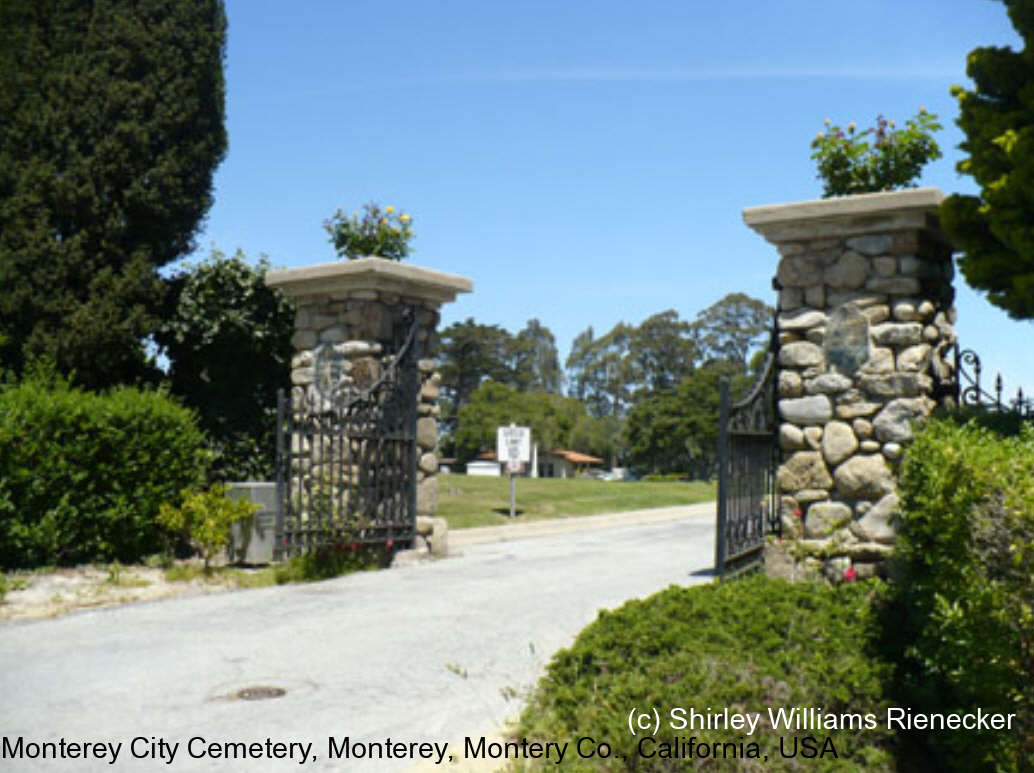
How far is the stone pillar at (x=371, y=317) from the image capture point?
10.4 meters

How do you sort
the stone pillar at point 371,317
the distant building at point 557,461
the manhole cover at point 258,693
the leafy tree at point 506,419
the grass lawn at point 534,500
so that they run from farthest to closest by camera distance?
the distant building at point 557,461 < the leafy tree at point 506,419 < the grass lawn at point 534,500 < the stone pillar at point 371,317 < the manhole cover at point 258,693

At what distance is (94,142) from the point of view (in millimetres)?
12977

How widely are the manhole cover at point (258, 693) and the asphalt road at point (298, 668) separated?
5 cm

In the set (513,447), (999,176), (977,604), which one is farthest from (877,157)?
(513,447)

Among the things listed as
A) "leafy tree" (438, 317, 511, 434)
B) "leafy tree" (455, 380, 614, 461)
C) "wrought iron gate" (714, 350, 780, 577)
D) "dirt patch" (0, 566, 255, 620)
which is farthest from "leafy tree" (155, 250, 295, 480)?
"leafy tree" (438, 317, 511, 434)

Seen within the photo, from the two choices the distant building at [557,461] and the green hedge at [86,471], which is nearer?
the green hedge at [86,471]

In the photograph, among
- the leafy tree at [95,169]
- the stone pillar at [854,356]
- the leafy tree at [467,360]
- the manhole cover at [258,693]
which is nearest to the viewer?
the manhole cover at [258,693]

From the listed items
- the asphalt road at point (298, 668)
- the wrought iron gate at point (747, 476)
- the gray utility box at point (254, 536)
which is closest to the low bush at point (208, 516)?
the gray utility box at point (254, 536)

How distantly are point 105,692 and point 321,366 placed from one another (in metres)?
5.72

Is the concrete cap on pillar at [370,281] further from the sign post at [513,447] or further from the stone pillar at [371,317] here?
the sign post at [513,447]

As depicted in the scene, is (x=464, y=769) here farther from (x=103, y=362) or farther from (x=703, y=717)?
(x=103, y=362)

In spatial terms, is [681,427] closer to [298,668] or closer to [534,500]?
[534,500]

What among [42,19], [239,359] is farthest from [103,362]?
[42,19]

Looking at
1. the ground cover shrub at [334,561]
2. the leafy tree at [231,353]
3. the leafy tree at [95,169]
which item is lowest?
the ground cover shrub at [334,561]
